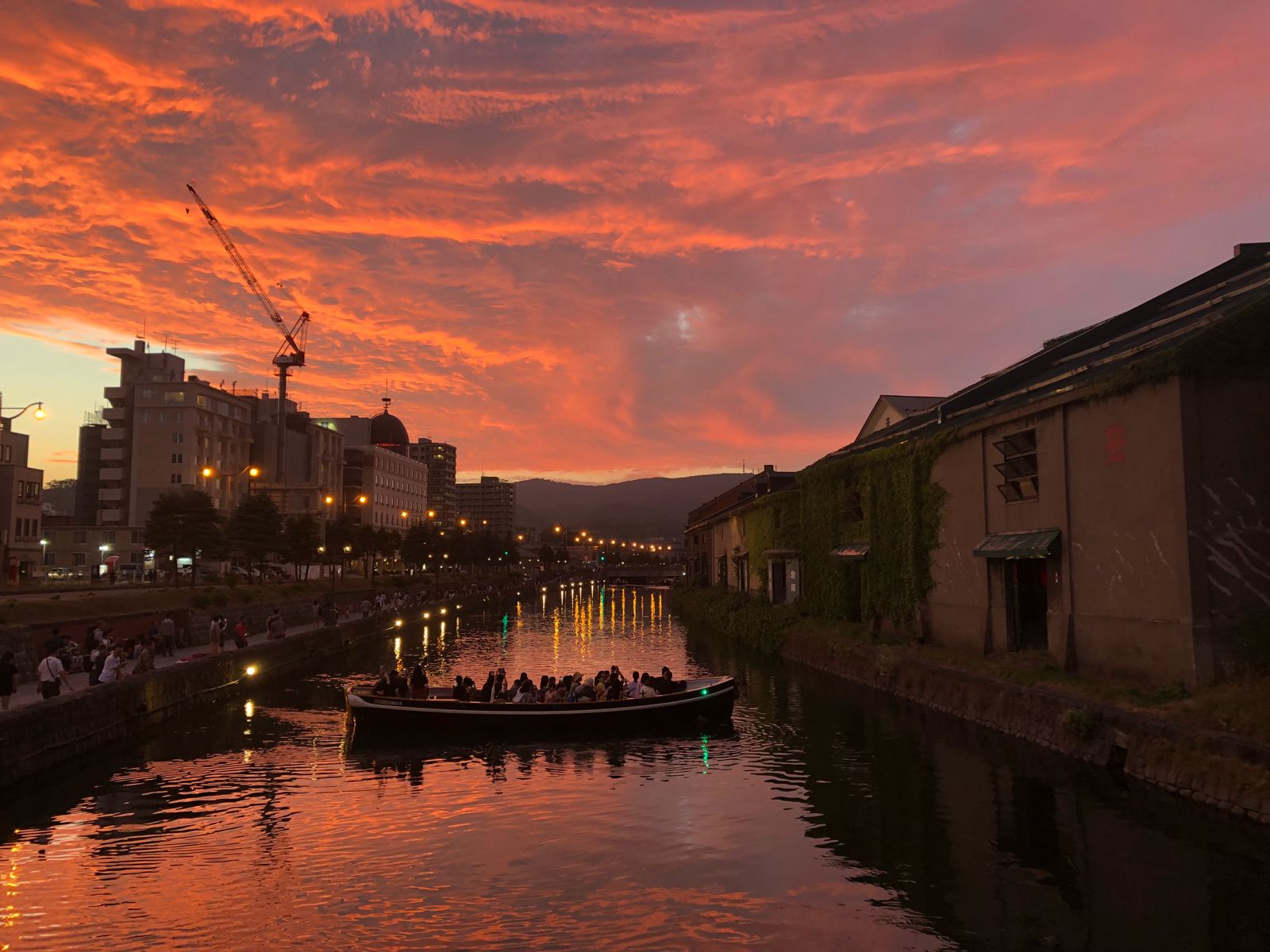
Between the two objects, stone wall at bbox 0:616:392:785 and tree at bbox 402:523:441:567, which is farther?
tree at bbox 402:523:441:567

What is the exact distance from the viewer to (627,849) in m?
18.3

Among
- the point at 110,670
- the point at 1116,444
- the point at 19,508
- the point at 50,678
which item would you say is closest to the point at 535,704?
the point at 110,670

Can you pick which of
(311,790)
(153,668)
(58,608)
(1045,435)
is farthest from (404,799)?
(58,608)

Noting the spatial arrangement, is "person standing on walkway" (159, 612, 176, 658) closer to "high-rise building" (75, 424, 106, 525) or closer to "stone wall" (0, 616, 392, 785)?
"stone wall" (0, 616, 392, 785)

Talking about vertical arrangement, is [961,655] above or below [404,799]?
above

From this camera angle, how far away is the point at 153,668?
34188 millimetres

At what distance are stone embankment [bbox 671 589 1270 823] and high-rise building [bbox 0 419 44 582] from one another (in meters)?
89.2

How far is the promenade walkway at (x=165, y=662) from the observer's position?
27.7 metres

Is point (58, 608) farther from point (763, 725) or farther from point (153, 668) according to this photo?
point (763, 725)

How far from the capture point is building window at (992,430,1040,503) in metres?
30.4

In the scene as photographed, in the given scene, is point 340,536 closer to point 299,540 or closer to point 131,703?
point 299,540

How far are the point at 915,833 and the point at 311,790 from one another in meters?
15.6

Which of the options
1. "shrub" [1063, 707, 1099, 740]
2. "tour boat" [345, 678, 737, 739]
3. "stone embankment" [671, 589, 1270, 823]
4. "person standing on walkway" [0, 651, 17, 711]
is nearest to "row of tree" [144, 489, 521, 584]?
"tour boat" [345, 678, 737, 739]

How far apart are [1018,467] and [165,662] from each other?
3674cm
